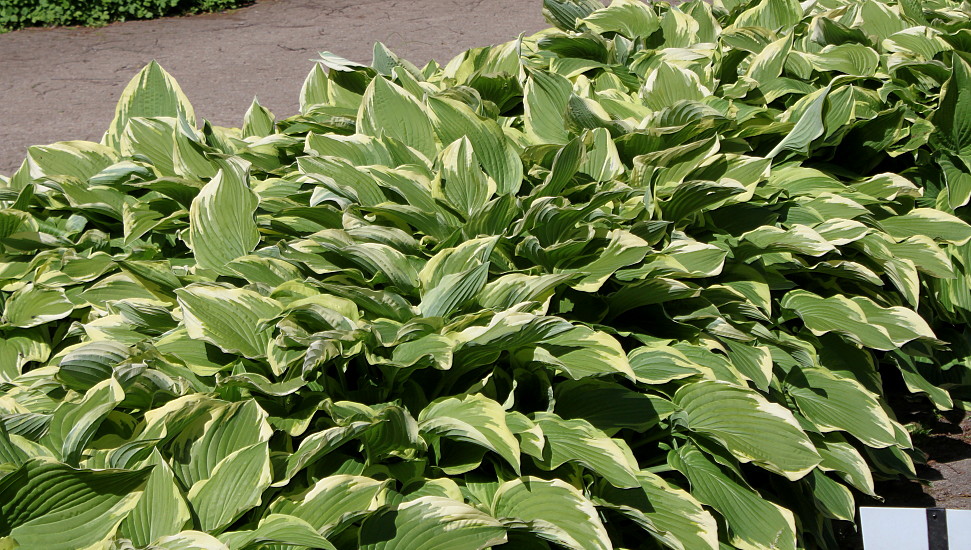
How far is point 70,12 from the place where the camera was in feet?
29.3

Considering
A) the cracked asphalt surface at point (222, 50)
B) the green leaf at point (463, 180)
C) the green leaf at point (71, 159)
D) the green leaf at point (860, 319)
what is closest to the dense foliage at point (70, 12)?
the cracked asphalt surface at point (222, 50)

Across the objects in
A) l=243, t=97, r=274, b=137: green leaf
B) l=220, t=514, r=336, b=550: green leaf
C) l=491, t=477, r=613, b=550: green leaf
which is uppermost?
l=243, t=97, r=274, b=137: green leaf

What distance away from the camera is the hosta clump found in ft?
5.52

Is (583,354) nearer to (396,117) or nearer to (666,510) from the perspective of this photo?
(666,510)

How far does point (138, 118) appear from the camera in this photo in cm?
265

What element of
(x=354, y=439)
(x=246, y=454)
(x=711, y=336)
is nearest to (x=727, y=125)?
(x=711, y=336)

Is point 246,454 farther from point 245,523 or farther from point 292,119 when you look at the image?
point 292,119

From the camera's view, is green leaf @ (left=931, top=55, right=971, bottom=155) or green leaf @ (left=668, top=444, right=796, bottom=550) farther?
green leaf @ (left=931, top=55, right=971, bottom=155)

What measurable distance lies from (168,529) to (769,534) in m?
1.27

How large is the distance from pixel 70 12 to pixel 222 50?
1.94 metres

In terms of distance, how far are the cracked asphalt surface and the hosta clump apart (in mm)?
3800

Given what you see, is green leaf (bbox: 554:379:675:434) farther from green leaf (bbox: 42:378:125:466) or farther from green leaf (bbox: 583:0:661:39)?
green leaf (bbox: 583:0:661:39)

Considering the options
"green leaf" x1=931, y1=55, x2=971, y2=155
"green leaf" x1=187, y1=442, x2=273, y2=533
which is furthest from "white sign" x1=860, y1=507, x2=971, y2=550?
"green leaf" x1=931, y1=55, x2=971, y2=155

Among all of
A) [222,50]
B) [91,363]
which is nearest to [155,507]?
[91,363]
